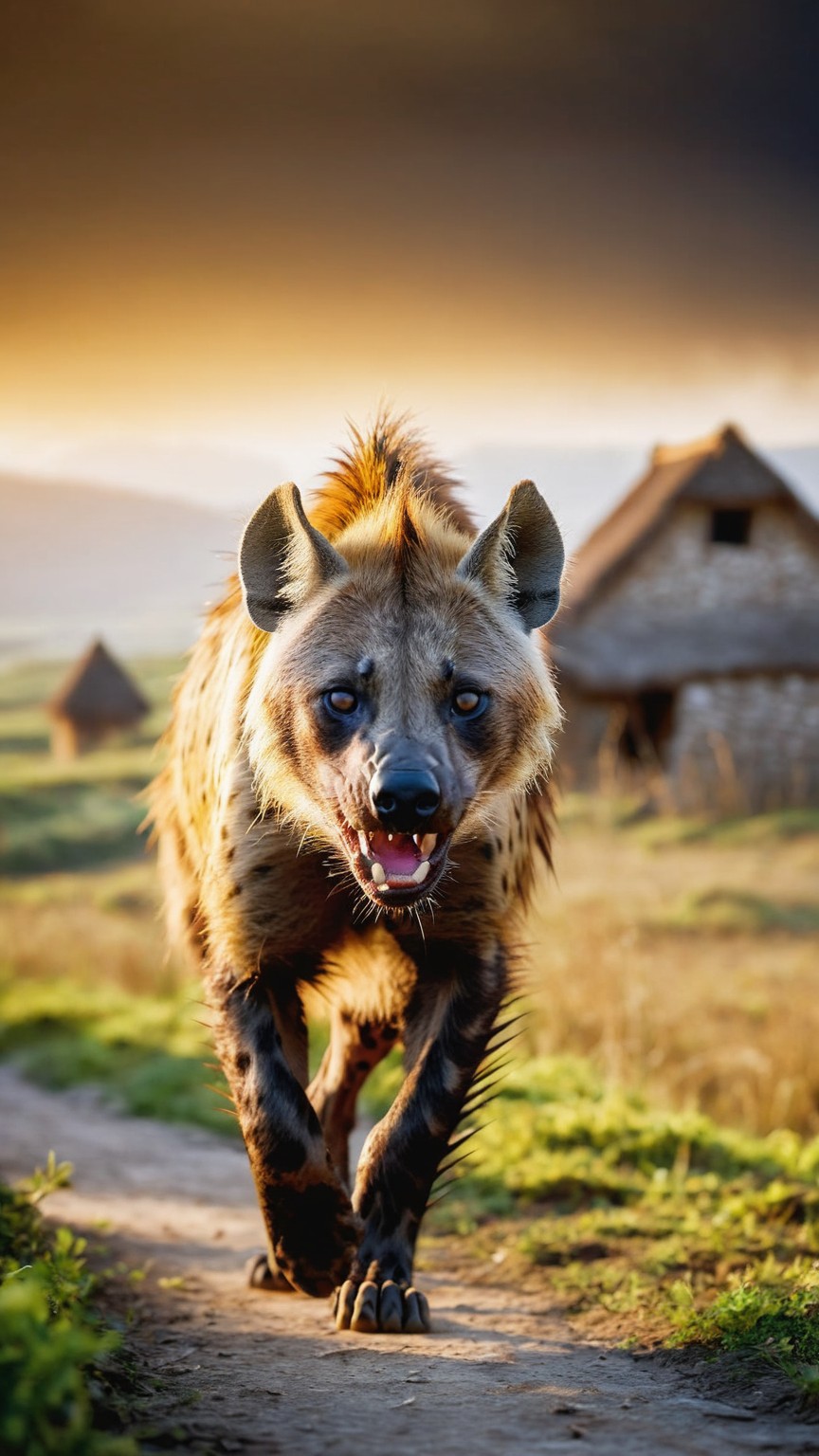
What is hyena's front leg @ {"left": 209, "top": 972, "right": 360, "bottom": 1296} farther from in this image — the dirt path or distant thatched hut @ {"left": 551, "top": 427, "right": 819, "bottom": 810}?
distant thatched hut @ {"left": 551, "top": 427, "right": 819, "bottom": 810}

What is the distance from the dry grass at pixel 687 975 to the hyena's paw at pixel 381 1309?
3.70 ft

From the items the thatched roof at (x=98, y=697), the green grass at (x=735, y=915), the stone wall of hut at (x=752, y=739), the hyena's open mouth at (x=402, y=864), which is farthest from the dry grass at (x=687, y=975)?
the thatched roof at (x=98, y=697)

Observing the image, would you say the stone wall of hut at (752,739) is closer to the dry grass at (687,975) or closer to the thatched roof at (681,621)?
the thatched roof at (681,621)

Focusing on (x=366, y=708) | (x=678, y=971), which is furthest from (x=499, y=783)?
(x=678, y=971)

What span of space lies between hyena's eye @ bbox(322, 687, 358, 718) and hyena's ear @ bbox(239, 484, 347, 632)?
0.96 ft

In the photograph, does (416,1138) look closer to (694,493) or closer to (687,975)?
(687,975)

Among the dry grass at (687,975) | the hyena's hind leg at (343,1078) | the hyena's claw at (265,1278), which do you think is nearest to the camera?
the hyena's claw at (265,1278)

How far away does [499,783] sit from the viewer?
309 centimetres

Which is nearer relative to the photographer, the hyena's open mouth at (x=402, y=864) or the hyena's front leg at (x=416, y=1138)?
the hyena's open mouth at (x=402, y=864)

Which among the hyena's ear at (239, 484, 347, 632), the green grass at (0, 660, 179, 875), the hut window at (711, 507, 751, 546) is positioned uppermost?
the hut window at (711, 507, 751, 546)

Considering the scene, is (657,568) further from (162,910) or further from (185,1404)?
(185,1404)

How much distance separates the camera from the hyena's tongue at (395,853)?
2.80 meters

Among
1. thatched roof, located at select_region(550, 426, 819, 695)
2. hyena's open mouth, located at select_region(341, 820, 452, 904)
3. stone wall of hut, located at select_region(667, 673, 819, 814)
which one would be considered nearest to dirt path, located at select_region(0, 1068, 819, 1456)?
hyena's open mouth, located at select_region(341, 820, 452, 904)

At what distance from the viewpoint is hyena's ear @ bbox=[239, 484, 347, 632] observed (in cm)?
309
